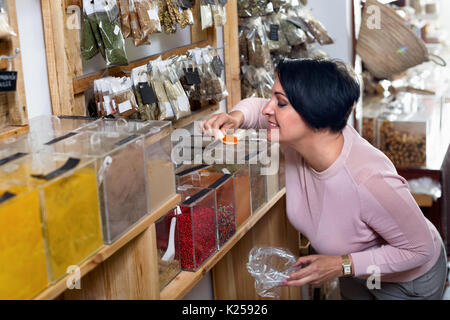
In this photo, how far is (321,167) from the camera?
1662 mm

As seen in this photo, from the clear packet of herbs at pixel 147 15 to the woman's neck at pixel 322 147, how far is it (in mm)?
616

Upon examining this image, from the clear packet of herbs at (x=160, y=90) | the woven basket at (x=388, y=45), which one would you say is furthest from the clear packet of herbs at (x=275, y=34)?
the clear packet of herbs at (x=160, y=90)

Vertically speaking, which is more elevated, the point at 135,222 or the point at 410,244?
the point at 135,222

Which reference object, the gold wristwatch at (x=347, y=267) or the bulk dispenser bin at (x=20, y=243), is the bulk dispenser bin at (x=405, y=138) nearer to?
the gold wristwatch at (x=347, y=267)

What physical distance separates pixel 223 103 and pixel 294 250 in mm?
797

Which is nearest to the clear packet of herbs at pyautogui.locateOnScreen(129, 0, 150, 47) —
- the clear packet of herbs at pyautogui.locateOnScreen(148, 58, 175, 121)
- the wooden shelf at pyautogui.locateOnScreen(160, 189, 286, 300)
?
the clear packet of herbs at pyautogui.locateOnScreen(148, 58, 175, 121)

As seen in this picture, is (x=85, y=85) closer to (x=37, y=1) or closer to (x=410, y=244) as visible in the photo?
(x=37, y=1)

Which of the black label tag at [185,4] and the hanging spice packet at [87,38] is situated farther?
the black label tag at [185,4]

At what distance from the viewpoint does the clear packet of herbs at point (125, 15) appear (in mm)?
1725

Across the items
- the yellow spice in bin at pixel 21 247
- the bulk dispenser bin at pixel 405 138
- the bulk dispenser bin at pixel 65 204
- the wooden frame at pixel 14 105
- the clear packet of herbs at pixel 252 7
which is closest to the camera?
the yellow spice in bin at pixel 21 247

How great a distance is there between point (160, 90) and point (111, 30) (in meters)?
0.29

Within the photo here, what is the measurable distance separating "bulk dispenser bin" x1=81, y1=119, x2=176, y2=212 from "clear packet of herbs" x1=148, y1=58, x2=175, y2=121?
1.36ft

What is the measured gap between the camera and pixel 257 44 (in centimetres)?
275
